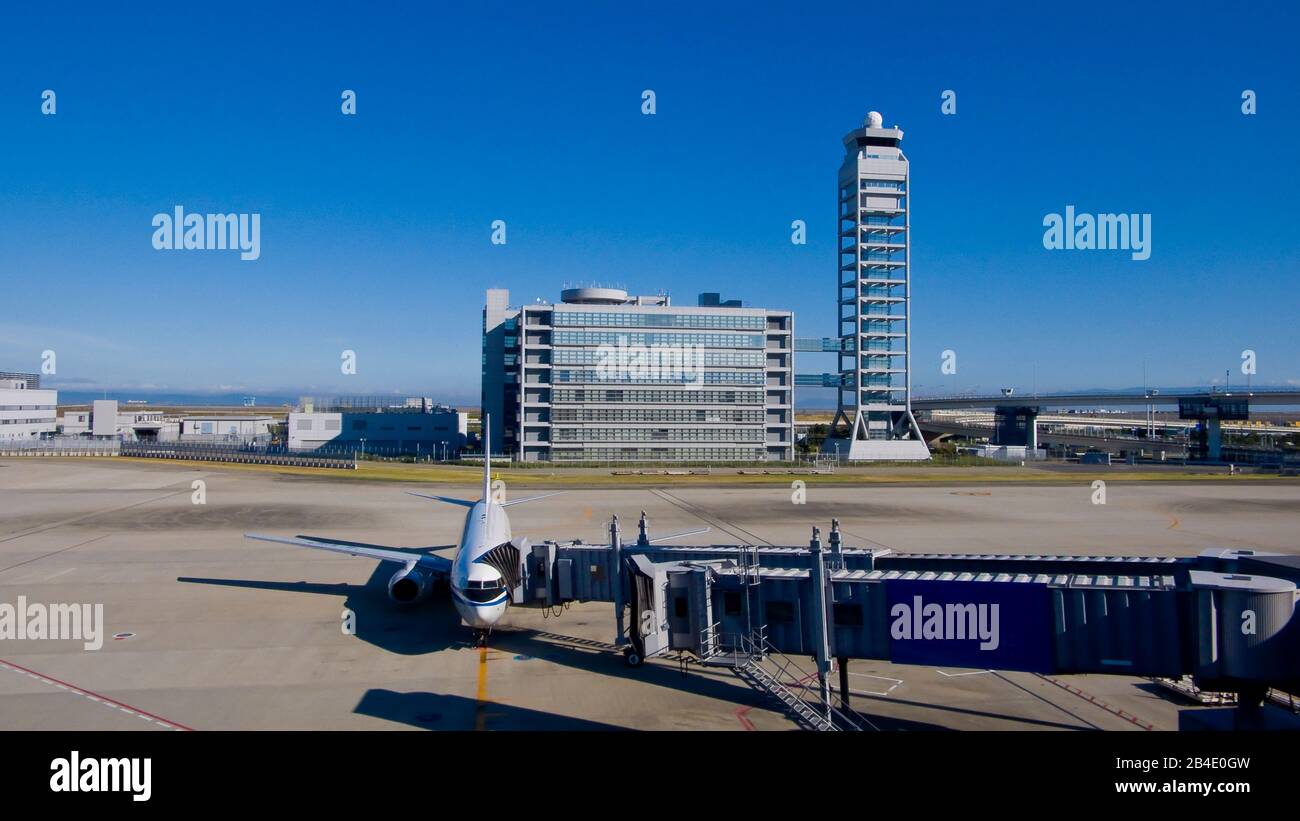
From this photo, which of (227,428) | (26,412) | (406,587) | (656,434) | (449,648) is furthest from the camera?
(227,428)

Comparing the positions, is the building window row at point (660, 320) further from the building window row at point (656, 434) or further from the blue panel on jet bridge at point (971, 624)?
the blue panel on jet bridge at point (971, 624)

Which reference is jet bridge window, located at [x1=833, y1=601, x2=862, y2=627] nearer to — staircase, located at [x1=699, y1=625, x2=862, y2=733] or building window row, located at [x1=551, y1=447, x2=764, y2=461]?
staircase, located at [x1=699, y1=625, x2=862, y2=733]

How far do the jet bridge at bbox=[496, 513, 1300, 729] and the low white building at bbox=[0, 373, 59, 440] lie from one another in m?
168

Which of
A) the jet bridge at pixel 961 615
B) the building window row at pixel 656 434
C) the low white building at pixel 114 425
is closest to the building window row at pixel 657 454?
the building window row at pixel 656 434

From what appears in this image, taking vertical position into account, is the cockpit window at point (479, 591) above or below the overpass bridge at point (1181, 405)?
below

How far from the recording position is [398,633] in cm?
3034

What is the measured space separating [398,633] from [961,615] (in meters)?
21.7

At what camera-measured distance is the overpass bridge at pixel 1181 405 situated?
143 metres

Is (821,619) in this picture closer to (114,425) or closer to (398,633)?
(398,633)

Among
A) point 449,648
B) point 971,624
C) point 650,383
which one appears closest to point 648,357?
point 650,383

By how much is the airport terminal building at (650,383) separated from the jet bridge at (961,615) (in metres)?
101
